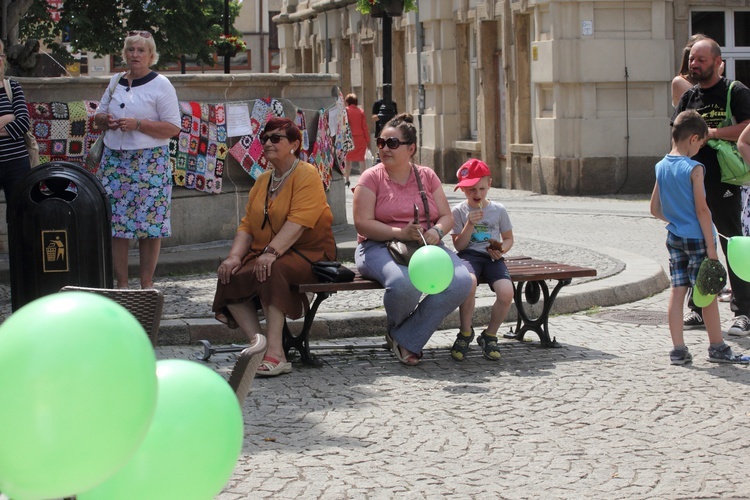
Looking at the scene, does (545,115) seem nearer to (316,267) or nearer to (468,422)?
(316,267)

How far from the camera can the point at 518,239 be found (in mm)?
13273

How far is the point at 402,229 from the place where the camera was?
7543 mm

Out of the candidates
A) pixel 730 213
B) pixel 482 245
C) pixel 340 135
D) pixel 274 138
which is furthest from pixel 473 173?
pixel 340 135

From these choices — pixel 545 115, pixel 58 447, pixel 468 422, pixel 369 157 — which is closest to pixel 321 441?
pixel 468 422

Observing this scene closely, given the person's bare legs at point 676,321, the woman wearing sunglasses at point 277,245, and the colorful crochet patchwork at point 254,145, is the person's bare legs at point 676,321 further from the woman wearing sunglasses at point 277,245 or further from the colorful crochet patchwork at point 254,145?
the colorful crochet patchwork at point 254,145

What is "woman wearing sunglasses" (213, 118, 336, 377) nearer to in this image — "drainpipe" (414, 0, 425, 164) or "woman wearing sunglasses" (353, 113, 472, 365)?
"woman wearing sunglasses" (353, 113, 472, 365)

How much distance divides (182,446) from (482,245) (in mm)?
5164

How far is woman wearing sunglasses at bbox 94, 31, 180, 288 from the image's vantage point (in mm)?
8805

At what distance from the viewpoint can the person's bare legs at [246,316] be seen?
292 inches

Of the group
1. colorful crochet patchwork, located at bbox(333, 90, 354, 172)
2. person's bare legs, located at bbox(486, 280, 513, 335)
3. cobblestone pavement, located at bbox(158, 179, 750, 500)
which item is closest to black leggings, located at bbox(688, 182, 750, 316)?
cobblestone pavement, located at bbox(158, 179, 750, 500)

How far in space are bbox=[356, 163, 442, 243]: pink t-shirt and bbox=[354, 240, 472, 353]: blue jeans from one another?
290mm

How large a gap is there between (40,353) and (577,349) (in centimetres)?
573

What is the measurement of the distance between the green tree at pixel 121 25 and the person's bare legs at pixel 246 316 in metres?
29.3

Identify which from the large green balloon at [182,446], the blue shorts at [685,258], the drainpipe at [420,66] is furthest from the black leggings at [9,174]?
the drainpipe at [420,66]
